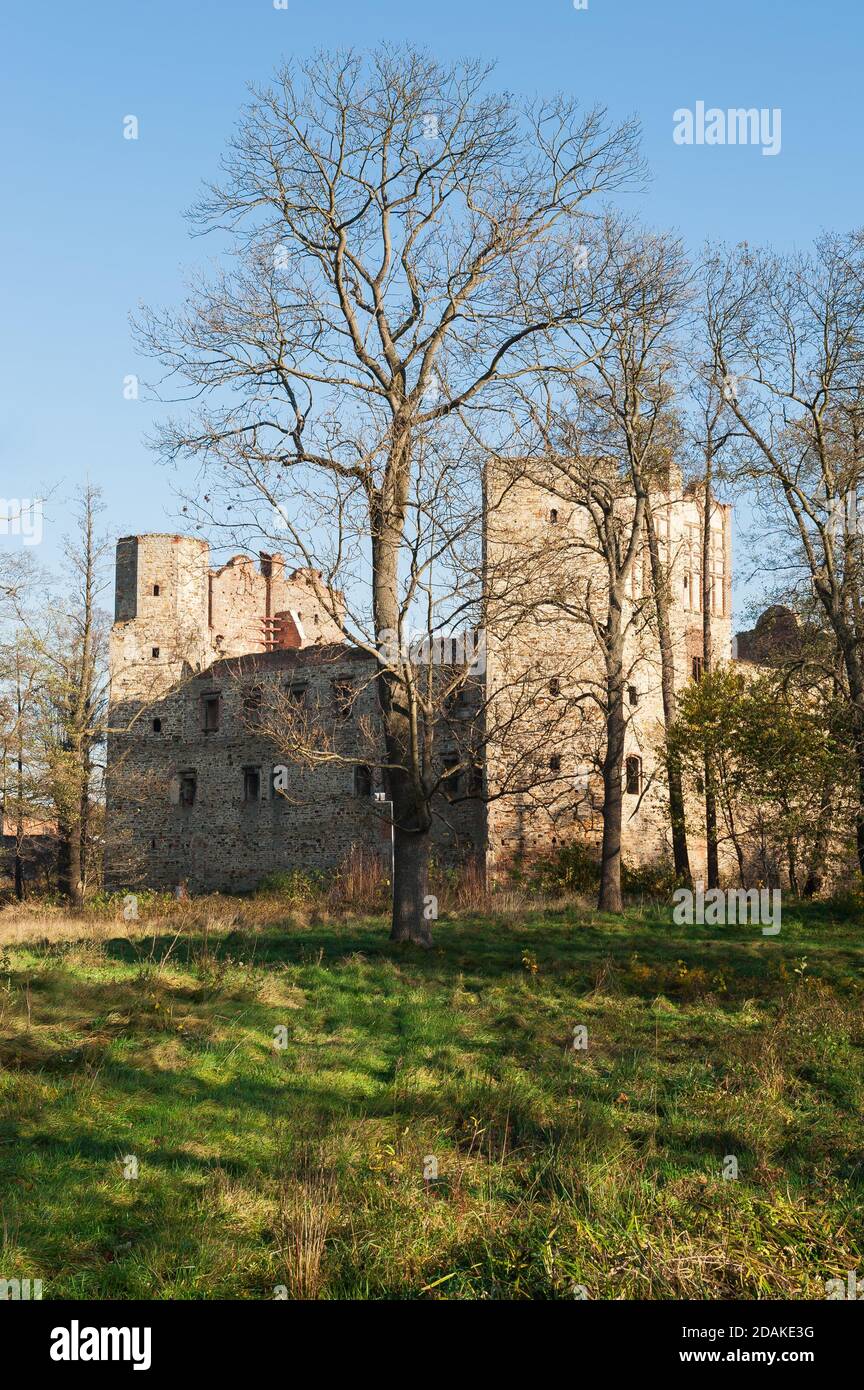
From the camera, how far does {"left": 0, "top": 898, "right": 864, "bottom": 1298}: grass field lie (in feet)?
23.2


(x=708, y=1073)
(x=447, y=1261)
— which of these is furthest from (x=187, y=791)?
(x=447, y=1261)

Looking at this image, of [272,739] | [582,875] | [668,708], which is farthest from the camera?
[272,739]

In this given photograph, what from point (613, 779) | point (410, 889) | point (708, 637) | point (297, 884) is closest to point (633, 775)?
point (708, 637)

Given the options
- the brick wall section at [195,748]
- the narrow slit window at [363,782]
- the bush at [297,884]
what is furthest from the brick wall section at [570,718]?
the brick wall section at [195,748]

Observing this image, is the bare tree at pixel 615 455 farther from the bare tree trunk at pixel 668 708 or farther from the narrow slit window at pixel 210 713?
the narrow slit window at pixel 210 713

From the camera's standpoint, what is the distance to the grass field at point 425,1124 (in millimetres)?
7074

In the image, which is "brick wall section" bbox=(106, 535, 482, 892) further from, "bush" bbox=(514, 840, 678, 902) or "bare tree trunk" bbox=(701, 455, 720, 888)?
"bare tree trunk" bbox=(701, 455, 720, 888)

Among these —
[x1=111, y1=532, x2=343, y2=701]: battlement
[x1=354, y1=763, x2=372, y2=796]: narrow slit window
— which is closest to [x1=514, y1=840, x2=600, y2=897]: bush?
[x1=354, y1=763, x2=372, y2=796]: narrow slit window

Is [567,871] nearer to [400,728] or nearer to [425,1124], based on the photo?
[400,728]

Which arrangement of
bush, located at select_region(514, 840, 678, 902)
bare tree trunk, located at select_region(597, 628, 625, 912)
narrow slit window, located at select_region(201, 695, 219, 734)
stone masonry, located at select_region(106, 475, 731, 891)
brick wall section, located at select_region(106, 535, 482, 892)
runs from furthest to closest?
narrow slit window, located at select_region(201, 695, 219, 734) → brick wall section, located at select_region(106, 535, 482, 892) → stone masonry, located at select_region(106, 475, 731, 891) → bush, located at select_region(514, 840, 678, 902) → bare tree trunk, located at select_region(597, 628, 625, 912)

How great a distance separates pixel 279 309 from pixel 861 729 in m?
10.4

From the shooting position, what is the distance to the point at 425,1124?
9.46 meters

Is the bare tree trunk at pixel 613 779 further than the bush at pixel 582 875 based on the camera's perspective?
No

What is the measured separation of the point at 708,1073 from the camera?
11.3 m
